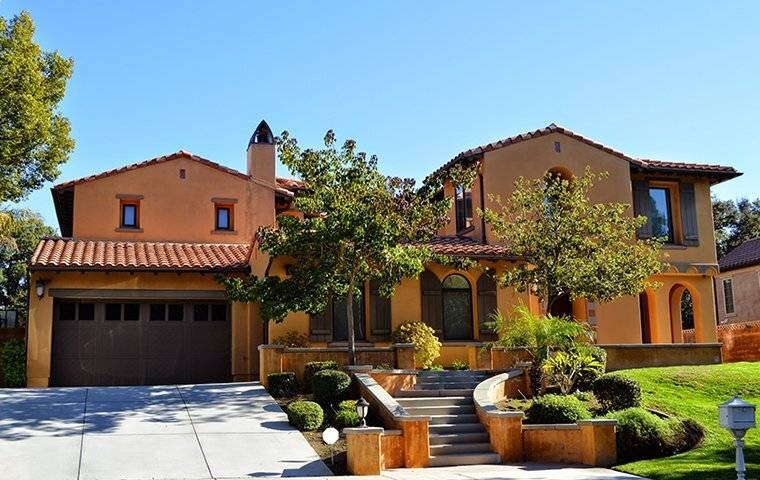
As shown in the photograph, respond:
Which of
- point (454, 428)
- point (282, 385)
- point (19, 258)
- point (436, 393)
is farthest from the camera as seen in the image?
point (19, 258)

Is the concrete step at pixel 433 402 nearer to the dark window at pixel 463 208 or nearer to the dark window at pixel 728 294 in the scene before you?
the dark window at pixel 463 208

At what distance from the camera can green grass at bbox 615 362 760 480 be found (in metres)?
12.7

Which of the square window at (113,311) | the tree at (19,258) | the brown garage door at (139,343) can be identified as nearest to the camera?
the brown garage door at (139,343)

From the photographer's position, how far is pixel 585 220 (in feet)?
65.3

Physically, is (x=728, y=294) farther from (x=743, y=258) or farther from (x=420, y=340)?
(x=420, y=340)

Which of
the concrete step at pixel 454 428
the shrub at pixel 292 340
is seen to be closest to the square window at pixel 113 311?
the shrub at pixel 292 340

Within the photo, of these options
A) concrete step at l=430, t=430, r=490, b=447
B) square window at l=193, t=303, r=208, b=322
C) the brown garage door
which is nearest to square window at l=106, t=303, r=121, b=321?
the brown garage door

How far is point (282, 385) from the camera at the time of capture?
60.1ft

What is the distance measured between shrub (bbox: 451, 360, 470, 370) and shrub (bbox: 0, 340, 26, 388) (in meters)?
11.5

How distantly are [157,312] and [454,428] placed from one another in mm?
11055

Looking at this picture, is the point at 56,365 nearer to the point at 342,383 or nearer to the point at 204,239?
the point at 204,239

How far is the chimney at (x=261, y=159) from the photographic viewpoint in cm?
2778

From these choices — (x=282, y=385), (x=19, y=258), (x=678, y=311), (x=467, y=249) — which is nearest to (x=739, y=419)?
(x=282, y=385)

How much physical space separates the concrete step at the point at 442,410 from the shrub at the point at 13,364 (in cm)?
1132
